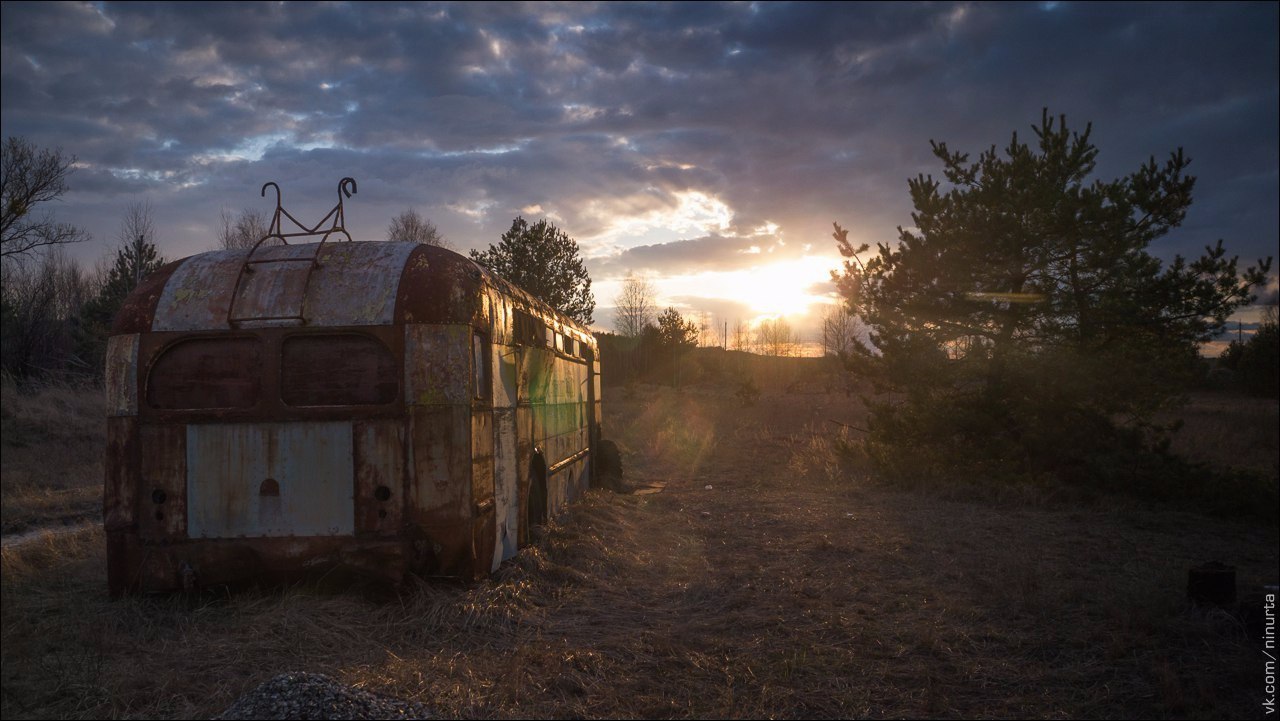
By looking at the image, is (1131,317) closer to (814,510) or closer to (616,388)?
(814,510)

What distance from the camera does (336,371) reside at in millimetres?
5867

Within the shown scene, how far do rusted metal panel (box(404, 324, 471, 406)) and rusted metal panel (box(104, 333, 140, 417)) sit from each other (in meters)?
2.14

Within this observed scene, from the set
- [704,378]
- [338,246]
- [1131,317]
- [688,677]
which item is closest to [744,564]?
[688,677]

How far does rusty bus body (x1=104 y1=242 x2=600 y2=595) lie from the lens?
5.71m

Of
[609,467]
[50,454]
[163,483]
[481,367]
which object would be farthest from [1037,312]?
[50,454]

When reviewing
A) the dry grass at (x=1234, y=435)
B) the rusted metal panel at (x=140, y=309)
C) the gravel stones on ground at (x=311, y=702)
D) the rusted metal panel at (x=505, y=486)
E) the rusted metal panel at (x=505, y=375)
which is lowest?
the dry grass at (x=1234, y=435)

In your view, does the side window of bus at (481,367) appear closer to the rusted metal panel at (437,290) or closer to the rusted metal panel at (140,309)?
the rusted metal panel at (437,290)

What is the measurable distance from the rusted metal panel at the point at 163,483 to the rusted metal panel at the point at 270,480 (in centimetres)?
7

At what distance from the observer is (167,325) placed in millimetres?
5969

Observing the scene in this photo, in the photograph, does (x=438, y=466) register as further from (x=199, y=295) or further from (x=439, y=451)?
(x=199, y=295)

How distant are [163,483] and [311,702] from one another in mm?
3212

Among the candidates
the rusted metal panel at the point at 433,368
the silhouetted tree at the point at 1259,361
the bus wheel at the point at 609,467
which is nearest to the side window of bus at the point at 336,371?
the rusted metal panel at the point at 433,368

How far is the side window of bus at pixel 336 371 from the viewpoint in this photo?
583 cm

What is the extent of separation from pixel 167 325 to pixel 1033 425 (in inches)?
497
